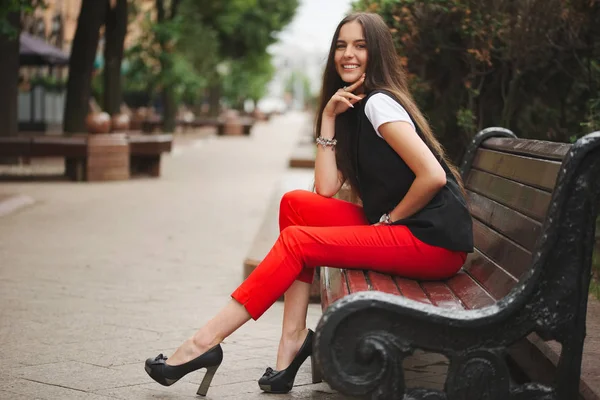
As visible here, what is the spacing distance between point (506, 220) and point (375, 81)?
0.78 metres

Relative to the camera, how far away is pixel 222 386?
4219 mm

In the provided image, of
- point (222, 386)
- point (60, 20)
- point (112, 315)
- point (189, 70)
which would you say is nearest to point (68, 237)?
point (112, 315)

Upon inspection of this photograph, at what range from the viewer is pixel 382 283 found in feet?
12.1

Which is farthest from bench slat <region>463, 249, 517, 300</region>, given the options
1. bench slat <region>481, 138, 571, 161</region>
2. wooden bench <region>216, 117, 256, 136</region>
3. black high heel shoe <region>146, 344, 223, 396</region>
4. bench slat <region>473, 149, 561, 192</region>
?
wooden bench <region>216, 117, 256, 136</region>

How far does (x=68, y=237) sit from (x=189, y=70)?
2090 centimetres

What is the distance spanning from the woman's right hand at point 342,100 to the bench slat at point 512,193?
2.36ft

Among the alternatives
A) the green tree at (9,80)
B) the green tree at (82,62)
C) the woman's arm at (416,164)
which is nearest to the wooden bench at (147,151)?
the green tree at (82,62)

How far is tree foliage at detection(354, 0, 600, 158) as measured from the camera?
6.94 meters

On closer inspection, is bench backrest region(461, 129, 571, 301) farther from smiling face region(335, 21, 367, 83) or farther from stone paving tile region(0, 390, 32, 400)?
stone paving tile region(0, 390, 32, 400)

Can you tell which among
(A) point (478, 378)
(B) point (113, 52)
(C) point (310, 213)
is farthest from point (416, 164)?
(B) point (113, 52)

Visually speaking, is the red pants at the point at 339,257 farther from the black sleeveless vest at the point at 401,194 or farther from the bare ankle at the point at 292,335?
the bare ankle at the point at 292,335

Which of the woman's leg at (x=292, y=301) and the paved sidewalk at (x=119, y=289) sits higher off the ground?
the woman's leg at (x=292, y=301)

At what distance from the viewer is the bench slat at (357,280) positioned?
354 centimetres

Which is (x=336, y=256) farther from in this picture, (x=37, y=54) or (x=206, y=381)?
(x=37, y=54)
